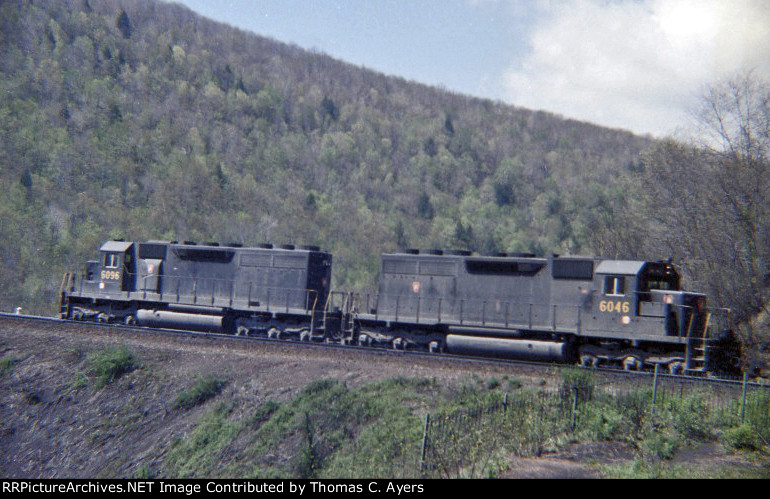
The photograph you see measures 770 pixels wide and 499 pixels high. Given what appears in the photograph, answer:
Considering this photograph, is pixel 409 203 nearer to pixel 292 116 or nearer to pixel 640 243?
pixel 292 116

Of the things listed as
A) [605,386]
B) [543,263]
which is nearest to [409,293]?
[543,263]

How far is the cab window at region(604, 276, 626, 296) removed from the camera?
19844 mm

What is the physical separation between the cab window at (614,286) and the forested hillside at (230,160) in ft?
75.4

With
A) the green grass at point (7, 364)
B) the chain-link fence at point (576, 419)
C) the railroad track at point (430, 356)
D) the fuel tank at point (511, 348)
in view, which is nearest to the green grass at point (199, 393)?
the railroad track at point (430, 356)

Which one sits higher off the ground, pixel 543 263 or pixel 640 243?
pixel 640 243

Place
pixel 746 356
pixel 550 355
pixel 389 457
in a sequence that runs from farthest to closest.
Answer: pixel 746 356 < pixel 550 355 < pixel 389 457

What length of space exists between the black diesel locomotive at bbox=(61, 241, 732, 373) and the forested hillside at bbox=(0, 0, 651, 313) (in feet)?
62.3

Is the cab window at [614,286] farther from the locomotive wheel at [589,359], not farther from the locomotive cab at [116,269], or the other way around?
the locomotive cab at [116,269]

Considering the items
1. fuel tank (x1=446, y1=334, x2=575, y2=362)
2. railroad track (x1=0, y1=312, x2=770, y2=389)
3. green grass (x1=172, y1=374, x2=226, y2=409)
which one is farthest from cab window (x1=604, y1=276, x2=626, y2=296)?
green grass (x1=172, y1=374, x2=226, y2=409)

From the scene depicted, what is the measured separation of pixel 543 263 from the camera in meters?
21.4

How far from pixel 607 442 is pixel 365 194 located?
2283 inches

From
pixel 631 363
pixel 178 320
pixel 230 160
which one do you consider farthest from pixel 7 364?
pixel 230 160

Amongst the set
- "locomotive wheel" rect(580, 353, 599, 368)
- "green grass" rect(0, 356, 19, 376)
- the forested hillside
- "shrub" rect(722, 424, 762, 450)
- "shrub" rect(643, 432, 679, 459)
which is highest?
the forested hillside

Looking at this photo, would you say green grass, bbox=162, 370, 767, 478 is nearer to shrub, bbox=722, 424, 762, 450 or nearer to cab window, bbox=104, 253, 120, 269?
shrub, bbox=722, 424, 762, 450
